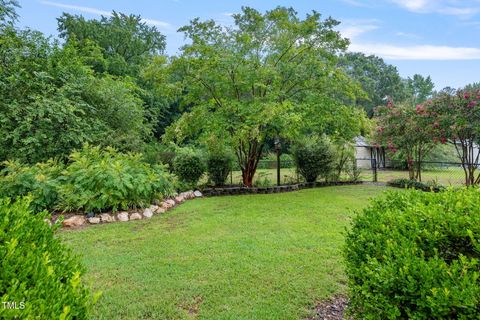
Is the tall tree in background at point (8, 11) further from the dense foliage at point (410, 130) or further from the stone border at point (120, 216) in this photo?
the dense foliage at point (410, 130)

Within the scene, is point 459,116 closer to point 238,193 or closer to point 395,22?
point 395,22

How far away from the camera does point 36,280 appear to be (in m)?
1.15

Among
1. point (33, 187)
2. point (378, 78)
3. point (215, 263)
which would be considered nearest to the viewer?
point (215, 263)

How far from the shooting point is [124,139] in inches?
349

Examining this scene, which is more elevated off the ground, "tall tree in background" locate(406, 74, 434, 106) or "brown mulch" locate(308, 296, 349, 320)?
"tall tree in background" locate(406, 74, 434, 106)

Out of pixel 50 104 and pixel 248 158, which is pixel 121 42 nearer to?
pixel 50 104

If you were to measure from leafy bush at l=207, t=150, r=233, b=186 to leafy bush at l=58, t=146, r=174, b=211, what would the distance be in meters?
2.49

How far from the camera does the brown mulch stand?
93.0 inches

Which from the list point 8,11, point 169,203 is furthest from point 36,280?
point 8,11

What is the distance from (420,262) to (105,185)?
519 centimetres

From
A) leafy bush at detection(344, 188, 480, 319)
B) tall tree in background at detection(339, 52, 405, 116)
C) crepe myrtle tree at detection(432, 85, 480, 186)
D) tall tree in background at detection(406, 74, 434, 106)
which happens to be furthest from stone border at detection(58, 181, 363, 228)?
tall tree in background at detection(406, 74, 434, 106)

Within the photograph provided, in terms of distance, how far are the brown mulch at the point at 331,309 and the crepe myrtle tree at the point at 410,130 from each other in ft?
23.5

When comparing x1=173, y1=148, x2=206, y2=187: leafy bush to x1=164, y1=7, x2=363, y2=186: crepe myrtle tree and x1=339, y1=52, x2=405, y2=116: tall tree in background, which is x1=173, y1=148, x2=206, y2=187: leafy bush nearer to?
x1=164, y1=7, x2=363, y2=186: crepe myrtle tree

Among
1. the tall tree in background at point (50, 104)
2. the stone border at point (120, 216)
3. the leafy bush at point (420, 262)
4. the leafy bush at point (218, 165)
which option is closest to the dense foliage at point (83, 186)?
the stone border at point (120, 216)
